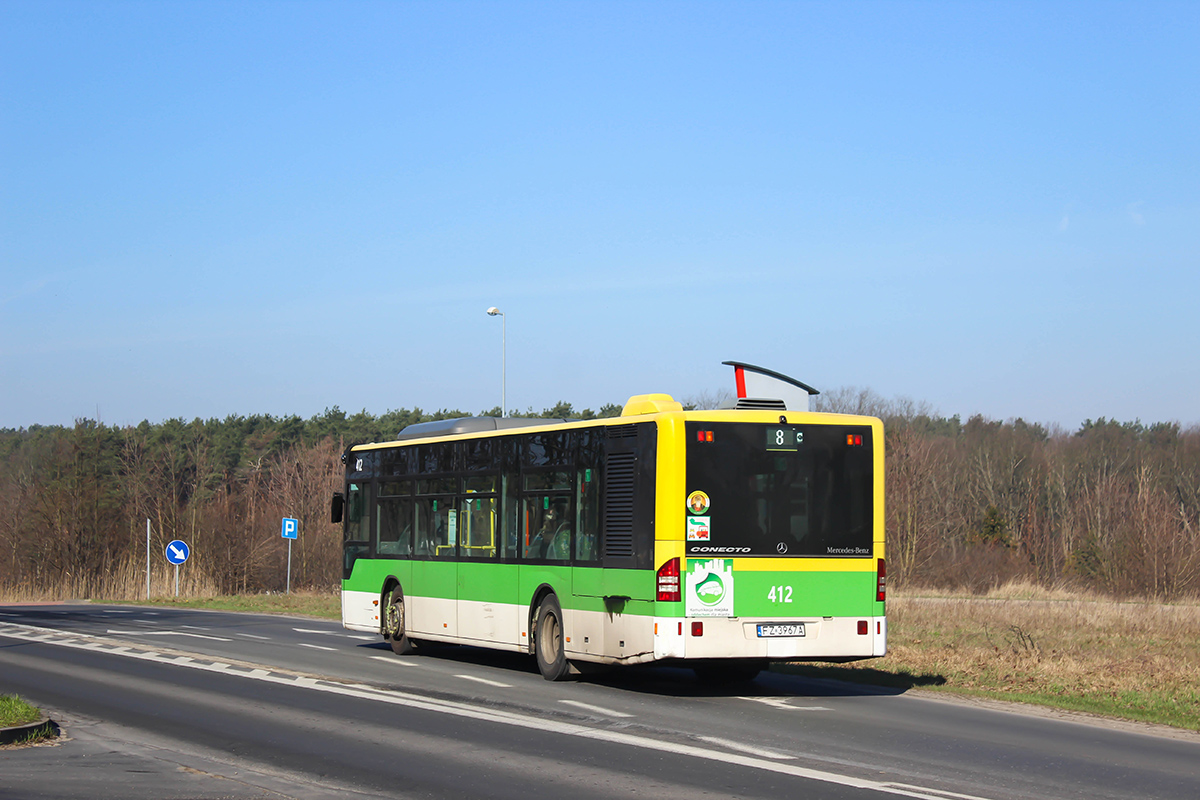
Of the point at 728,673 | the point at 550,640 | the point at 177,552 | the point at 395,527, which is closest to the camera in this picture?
the point at 550,640

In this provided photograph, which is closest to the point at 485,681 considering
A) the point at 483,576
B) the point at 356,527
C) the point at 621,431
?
the point at 483,576

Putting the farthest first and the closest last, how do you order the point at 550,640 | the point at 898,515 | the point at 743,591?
1. the point at 898,515
2. the point at 550,640
3. the point at 743,591

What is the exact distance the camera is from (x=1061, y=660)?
16750 millimetres

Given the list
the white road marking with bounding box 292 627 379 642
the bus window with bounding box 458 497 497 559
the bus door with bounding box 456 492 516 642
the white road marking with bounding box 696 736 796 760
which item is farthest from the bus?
the white road marking with bounding box 292 627 379 642

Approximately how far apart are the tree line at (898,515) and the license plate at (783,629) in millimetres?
28212

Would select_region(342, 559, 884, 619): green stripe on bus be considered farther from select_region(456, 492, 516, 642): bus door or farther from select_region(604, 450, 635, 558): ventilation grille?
select_region(456, 492, 516, 642): bus door

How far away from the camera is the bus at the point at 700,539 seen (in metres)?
13.3

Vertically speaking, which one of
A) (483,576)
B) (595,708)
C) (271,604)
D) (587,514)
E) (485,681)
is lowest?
(271,604)

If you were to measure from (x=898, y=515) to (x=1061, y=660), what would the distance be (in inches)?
1564

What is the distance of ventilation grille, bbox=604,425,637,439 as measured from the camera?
14.0 m

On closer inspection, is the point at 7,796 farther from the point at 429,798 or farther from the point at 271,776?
the point at 429,798

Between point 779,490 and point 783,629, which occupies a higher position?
point 779,490

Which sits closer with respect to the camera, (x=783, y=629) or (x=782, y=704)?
(x=782, y=704)

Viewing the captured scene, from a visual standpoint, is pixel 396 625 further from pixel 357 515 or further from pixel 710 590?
pixel 710 590
